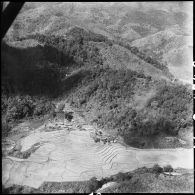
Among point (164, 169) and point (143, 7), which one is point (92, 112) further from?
point (143, 7)

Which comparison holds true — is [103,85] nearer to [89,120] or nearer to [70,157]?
[89,120]

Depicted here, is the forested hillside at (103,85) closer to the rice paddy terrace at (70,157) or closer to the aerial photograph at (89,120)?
the aerial photograph at (89,120)

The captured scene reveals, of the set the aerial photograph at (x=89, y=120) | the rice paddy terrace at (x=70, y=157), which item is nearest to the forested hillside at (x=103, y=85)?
the aerial photograph at (x=89, y=120)

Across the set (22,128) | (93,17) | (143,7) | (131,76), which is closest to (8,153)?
(22,128)

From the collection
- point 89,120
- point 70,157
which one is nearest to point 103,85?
point 89,120

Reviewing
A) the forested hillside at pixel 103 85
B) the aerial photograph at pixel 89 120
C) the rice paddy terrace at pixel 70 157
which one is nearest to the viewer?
the aerial photograph at pixel 89 120

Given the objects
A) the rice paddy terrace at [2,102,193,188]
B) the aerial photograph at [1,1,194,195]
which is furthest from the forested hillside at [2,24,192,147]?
the rice paddy terrace at [2,102,193,188]
